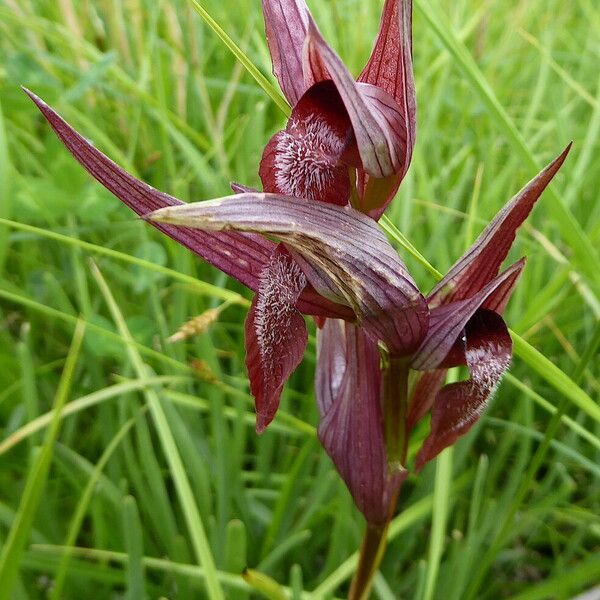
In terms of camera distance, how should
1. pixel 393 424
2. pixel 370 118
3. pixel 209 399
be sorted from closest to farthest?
pixel 370 118 < pixel 393 424 < pixel 209 399

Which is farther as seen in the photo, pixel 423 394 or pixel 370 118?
pixel 423 394

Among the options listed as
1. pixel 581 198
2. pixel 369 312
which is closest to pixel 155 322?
pixel 369 312

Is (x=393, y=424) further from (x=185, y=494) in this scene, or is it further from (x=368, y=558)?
(x=185, y=494)

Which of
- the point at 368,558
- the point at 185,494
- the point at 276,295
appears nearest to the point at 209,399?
the point at 185,494

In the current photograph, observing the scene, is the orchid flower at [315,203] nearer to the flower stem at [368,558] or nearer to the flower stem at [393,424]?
the flower stem at [393,424]

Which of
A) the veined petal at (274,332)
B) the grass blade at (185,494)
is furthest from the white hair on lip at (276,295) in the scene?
the grass blade at (185,494)

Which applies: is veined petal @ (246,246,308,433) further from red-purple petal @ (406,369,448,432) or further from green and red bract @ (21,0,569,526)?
red-purple petal @ (406,369,448,432)

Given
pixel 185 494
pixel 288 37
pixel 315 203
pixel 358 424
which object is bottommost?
pixel 185 494

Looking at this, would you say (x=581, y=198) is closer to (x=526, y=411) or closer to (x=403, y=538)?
(x=526, y=411)
